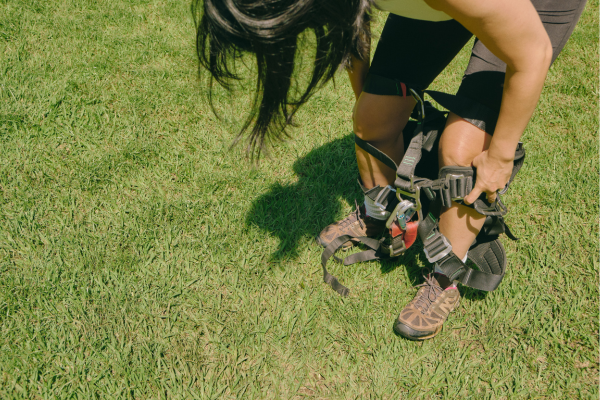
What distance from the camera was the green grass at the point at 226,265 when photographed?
177cm

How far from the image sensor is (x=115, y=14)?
13.8 feet

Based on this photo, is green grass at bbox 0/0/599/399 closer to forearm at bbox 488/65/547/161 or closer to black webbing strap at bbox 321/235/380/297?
black webbing strap at bbox 321/235/380/297

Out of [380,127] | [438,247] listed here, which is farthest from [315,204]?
[438,247]

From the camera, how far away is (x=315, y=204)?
2.55 metres

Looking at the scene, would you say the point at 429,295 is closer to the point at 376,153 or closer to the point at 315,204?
the point at 376,153

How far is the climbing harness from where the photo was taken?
1.62m

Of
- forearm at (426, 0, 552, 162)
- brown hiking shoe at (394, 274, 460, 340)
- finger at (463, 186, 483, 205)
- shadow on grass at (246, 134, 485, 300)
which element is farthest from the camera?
shadow on grass at (246, 134, 485, 300)

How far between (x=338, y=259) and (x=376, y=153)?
2.20 ft

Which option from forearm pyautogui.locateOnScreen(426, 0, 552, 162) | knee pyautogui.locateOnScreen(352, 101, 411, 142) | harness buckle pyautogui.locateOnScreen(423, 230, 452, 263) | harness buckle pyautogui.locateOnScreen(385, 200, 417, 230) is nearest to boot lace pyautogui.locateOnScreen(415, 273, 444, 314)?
harness buckle pyautogui.locateOnScreen(423, 230, 452, 263)

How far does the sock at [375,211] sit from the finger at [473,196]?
0.53 m

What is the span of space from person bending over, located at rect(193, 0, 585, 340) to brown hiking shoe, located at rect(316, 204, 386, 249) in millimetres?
39

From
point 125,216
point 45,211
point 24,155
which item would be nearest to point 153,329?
point 125,216

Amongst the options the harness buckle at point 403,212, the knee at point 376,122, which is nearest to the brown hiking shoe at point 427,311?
the harness buckle at point 403,212

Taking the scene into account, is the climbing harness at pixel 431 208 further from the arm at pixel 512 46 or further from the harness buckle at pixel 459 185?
the arm at pixel 512 46
